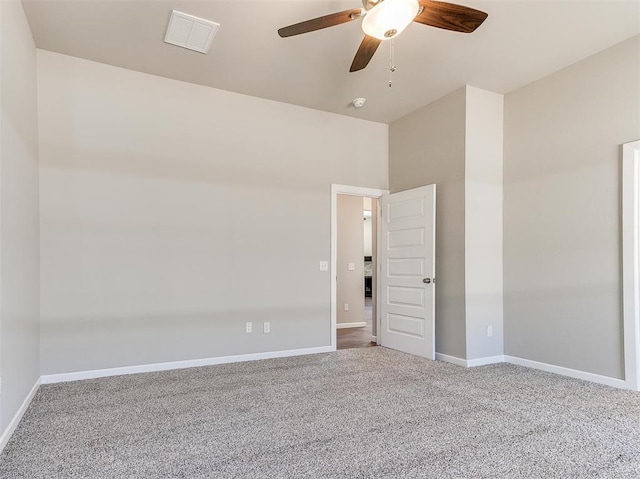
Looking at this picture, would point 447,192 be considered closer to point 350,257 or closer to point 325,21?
point 325,21

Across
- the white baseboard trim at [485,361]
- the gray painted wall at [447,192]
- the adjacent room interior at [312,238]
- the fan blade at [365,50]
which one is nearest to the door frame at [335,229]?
the adjacent room interior at [312,238]

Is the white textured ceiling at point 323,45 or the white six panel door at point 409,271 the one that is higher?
the white textured ceiling at point 323,45

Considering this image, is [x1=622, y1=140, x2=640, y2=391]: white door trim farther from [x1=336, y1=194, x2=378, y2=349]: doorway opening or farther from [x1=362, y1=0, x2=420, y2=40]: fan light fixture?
[x1=336, y1=194, x2=378, y2=349]: doorway opening

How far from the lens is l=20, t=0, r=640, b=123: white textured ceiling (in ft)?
9.27

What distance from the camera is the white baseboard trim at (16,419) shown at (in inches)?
85.4

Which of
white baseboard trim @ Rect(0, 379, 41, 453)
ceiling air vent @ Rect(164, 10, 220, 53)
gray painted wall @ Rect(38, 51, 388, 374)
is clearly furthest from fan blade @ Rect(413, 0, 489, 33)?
white baseboard trim @ Rect(0, 379, 41, 453)

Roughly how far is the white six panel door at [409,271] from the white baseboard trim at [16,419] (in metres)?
3.64

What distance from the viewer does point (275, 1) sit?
8.98ft

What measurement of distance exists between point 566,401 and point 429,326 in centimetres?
150

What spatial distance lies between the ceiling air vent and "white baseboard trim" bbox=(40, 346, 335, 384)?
3001 millimetres

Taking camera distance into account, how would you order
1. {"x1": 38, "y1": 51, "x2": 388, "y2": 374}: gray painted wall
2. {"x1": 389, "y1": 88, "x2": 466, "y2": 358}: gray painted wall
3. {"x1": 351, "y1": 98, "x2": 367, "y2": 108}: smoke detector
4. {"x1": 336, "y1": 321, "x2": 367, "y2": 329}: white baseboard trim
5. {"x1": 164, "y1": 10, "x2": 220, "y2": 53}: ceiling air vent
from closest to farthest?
{"x1": 164, "y1": 10, "x2": 220, "y2": 53}: ceiling air vent
{"x1": 38, "y1": 51, "x2": 388, "y2": 374}: gray painted wall
{"x1": 389, "y1": 88, "x2": 466, "y2": 358}: gray painted wall
{"x1": 351, "y1": 98, "x2": 367, "y2": 108}: smoke detector
{"x1": 336, "y1": 321, "x2": 367, "y2": 329}: white baseboard trim

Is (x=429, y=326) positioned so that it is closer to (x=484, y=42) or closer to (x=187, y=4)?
(x=484, y=42)

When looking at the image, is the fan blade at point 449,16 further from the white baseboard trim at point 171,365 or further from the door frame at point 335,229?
the white baseboard trim at point 171,365

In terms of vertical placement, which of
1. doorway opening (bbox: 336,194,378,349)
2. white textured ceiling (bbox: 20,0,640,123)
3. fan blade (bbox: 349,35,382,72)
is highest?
white textured ceiling (bbox: 20,0,640,123)
